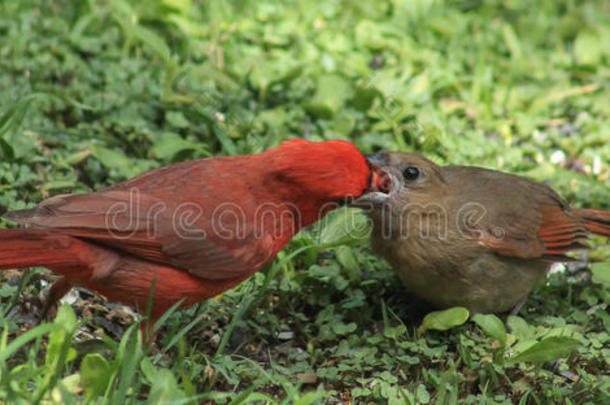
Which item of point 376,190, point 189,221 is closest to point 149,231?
point 189,221

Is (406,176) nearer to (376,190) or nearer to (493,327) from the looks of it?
(376,190)

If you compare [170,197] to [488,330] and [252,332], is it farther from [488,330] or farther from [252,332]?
[488,330]

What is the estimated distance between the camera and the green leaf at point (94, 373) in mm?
3225

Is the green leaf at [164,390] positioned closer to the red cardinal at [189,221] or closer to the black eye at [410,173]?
the red cardinal at [189,221]

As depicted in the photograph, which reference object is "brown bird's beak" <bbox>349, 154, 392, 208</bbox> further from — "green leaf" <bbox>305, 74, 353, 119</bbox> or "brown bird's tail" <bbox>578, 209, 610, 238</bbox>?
"green leaf" <bbox>305, 74, 353, 119</bbox>

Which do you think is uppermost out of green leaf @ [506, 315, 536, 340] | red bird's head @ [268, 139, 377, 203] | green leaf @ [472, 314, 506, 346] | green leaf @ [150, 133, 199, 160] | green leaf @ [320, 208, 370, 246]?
red bird's head @ [268, 139, 377, 203]

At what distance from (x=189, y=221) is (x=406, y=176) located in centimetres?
130

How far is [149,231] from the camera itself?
383 centimetres

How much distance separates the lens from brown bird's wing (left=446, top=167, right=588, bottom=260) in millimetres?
4555

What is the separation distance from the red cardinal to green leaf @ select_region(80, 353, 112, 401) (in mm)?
518

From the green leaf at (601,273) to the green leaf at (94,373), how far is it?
2457 millimetres

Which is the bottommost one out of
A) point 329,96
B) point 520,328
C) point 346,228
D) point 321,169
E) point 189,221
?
point 520,328

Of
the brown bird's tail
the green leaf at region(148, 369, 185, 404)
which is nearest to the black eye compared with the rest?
the brown bird's tail

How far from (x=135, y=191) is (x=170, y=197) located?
16cm
